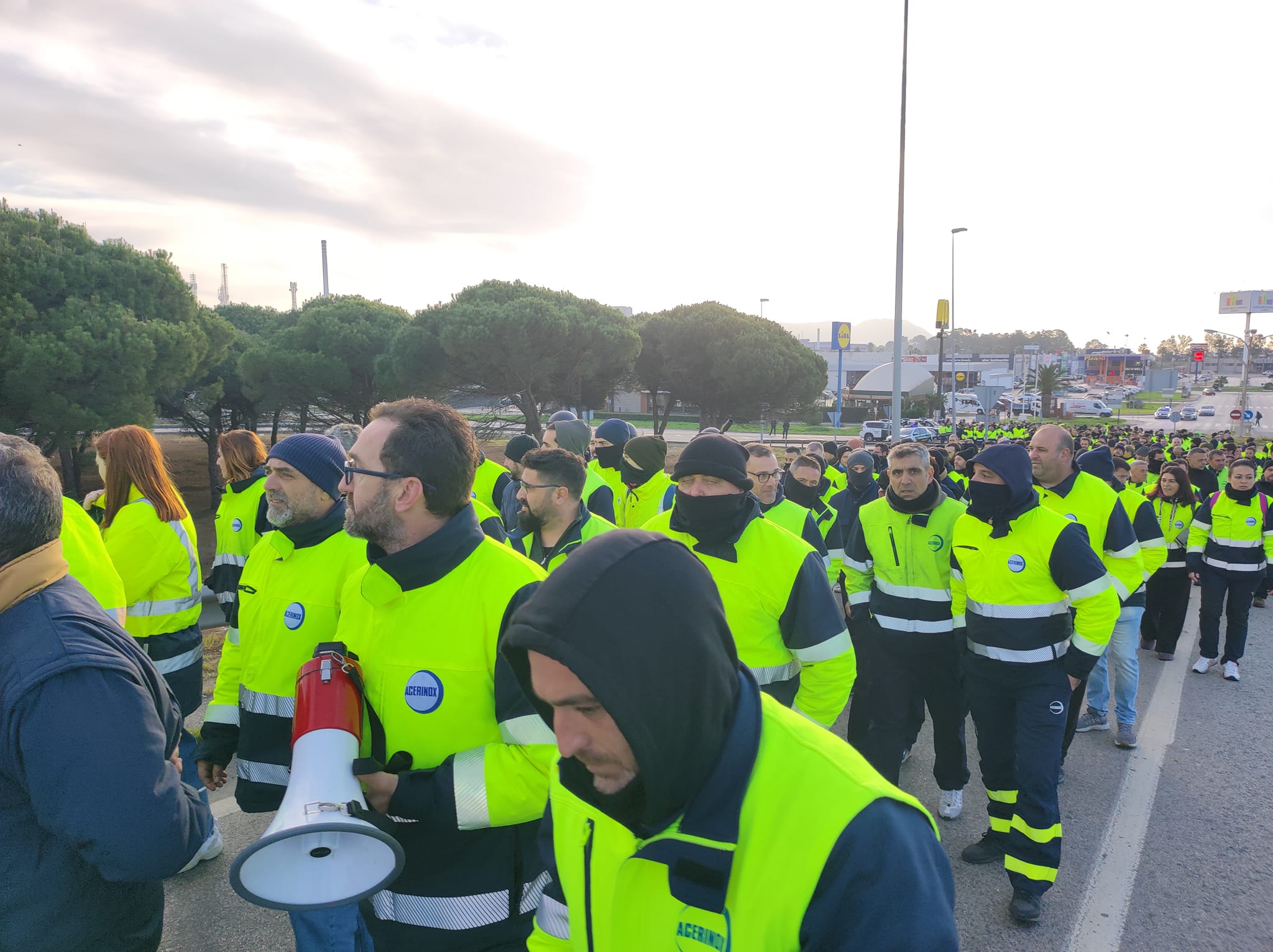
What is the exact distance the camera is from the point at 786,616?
337 cm

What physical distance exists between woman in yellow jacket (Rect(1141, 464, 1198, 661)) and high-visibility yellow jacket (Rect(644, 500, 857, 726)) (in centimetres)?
639

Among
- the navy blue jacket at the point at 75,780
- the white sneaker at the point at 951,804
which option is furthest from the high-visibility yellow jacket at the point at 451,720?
the white sneaker at the point at 951,804

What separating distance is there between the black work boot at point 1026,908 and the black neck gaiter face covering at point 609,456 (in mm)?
5037

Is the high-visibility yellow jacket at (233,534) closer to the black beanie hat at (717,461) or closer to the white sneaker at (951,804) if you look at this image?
the black beanie hat at (717,461)

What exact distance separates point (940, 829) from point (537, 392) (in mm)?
20092

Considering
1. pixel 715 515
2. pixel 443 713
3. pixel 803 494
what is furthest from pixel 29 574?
pixel 803 494

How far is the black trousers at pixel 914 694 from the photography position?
4543 mm

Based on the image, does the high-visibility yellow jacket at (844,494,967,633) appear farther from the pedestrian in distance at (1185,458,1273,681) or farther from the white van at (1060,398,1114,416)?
the white van at (1060,398,1114,416)

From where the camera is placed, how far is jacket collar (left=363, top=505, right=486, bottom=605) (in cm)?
213

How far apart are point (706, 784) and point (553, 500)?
10.4ft

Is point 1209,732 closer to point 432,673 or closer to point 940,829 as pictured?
point 940,829

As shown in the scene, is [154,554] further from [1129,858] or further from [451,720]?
[1129,858]

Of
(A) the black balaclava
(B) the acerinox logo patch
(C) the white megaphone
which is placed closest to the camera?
(A) the black balaclava

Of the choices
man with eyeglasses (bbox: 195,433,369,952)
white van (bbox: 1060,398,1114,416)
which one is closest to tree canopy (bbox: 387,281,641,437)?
man with eyeglasses (bbox: 195,433,369,952)
